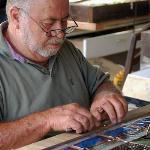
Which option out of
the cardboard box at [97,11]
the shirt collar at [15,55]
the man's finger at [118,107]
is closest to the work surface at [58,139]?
the man's finger at [118,107]

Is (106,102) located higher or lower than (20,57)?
lower

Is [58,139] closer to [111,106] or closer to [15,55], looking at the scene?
[111,106]

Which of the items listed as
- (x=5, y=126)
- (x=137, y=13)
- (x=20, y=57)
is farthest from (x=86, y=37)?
(x=5, y=126)

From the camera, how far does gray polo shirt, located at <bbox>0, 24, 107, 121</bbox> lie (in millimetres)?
1280

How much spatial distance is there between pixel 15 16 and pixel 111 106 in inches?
16.9

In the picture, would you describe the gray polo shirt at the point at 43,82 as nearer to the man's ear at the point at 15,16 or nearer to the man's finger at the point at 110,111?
the man's ear at the point at 15,16

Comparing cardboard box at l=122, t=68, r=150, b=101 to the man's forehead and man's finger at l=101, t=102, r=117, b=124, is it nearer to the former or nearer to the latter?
man's finger at l=101, t=102, r=117, b=124

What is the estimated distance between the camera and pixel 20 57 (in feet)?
4.39

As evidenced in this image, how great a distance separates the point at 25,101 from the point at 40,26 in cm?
25

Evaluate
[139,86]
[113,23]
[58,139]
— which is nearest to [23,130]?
[58,139]

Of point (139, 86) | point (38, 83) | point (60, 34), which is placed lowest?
point (139, 86)

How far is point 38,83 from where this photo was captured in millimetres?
1344

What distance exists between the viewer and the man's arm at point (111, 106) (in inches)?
47.6

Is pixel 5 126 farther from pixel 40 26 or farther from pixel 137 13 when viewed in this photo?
pixel 137 13
